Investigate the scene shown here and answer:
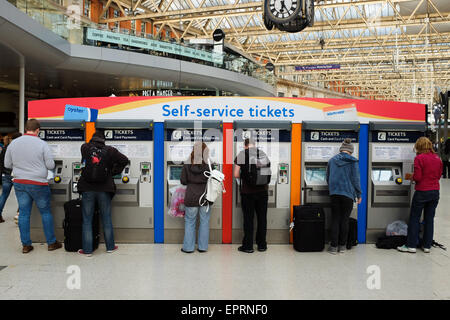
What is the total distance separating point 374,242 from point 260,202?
5.61 ft

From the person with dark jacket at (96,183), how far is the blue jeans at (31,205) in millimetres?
476

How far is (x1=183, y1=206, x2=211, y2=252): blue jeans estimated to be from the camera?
4844 mm

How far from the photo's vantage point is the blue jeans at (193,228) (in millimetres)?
4844

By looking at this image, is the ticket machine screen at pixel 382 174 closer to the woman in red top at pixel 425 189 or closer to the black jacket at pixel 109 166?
the woman in red top at pixel 425 189

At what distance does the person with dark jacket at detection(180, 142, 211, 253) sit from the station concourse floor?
0.52 ft

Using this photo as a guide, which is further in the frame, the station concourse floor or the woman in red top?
the woman in red top

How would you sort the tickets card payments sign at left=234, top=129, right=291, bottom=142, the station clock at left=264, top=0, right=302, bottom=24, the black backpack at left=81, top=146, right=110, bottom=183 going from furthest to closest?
the station clock at left=264, top=0, right=302, bottom=24, the tickets card payments sign at left=234, top=129, right=291, bottom=142, the black backpack at left=81, top=146, right=110, bottom=183

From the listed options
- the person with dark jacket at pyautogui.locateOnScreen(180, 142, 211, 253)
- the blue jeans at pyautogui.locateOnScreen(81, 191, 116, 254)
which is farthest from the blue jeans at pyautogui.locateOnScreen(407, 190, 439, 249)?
the blue jeans at pyautogui.locateOnScreen(81, 191, 116, 254)

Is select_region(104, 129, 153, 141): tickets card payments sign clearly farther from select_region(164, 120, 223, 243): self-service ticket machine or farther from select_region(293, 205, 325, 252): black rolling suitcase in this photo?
select_region(293, 205, 325, 252): black rolling suitcase

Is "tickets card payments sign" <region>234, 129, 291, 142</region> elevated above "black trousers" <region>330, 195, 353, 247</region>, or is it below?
above

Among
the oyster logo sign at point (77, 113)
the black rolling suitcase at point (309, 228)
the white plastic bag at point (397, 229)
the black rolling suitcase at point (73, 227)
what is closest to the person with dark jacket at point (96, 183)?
the black rolling suitcase at point (73, 227)

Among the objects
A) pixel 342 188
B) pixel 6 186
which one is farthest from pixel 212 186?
pixel 6 186

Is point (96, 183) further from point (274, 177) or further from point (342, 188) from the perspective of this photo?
point (342, 188)
